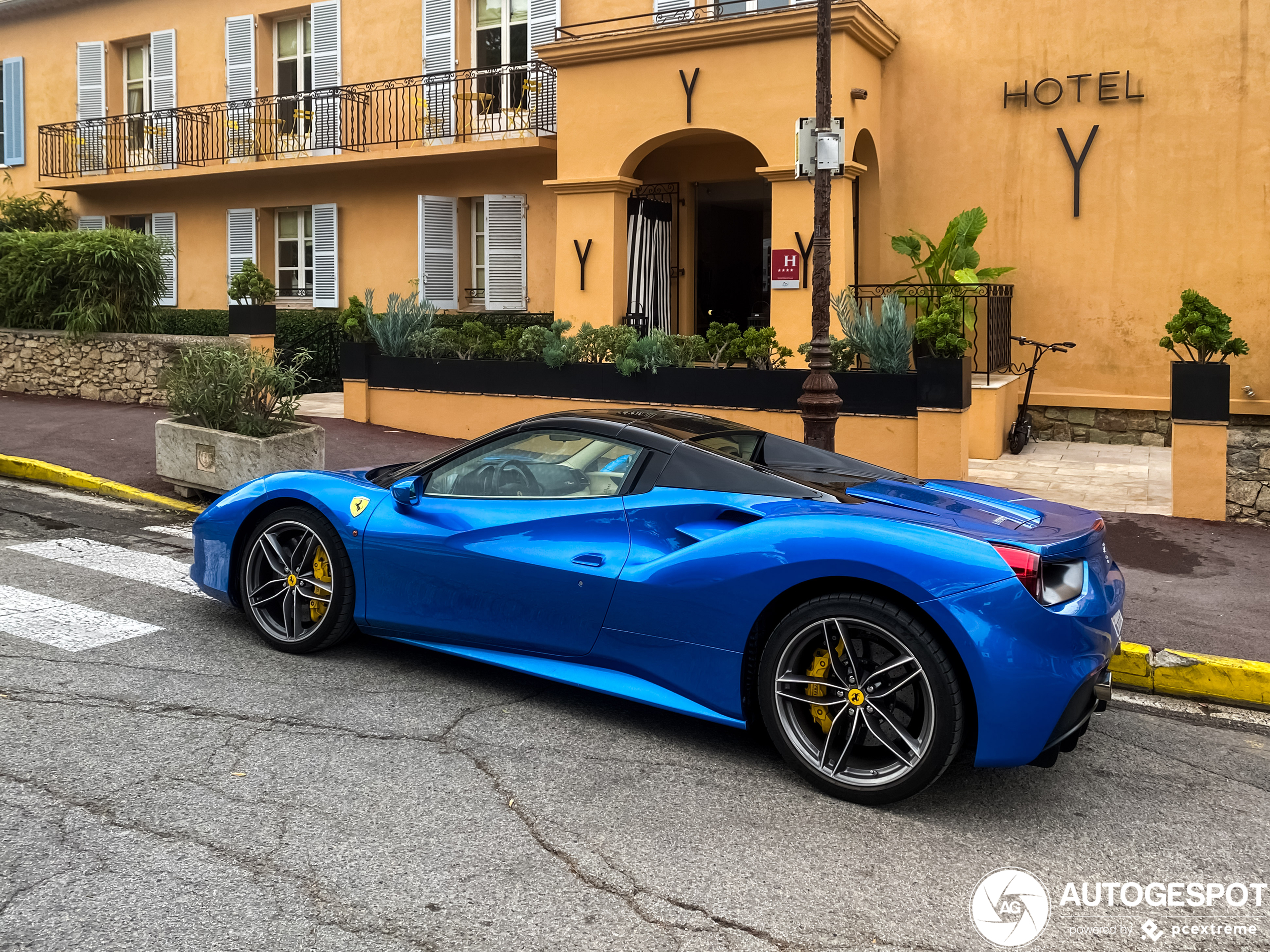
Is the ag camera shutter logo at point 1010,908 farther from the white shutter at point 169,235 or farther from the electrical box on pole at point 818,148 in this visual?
the white shutter at point 169,235

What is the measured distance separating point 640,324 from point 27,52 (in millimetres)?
17034

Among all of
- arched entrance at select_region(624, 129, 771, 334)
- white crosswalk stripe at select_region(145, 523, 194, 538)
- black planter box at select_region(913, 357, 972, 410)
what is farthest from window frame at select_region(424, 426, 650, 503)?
arched entrance at select_region(624, 129, 771, 334)

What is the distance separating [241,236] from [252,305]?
24.1 feet

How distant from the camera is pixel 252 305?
48.0 ft

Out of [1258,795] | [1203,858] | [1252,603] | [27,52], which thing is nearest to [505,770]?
[1203,858]

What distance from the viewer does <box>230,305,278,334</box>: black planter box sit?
14523 mm

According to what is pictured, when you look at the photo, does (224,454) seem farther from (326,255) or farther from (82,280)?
(326,255)

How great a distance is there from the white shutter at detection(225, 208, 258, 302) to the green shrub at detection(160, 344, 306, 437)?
472 inches

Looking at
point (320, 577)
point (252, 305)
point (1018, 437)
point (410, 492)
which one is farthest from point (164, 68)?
point (410, 492)

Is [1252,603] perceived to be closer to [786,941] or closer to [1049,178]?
[786,941]

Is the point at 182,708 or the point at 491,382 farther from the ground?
the point at 491,382

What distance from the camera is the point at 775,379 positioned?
11.4 metres

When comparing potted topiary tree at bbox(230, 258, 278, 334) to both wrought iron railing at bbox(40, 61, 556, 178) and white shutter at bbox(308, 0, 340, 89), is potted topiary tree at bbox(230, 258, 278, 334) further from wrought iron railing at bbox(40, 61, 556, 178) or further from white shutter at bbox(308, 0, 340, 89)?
white shutter at bbox(308, 0, 340, 89)

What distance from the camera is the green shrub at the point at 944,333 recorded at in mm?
10289
